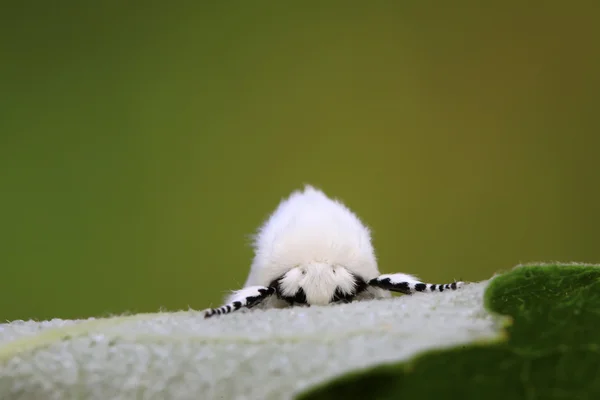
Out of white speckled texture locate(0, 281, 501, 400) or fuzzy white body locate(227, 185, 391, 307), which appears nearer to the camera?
white speckled texture locate(0, 281, 501, 400)

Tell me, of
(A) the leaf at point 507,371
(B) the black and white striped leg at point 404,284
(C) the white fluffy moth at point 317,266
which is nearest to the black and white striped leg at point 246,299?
(C) the white fluffy moth at point 317,266

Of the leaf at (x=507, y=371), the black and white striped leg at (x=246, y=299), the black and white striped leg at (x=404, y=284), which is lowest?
the leaf at (x=507, y=371)

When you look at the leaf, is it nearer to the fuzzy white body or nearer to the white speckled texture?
the white speckled texture

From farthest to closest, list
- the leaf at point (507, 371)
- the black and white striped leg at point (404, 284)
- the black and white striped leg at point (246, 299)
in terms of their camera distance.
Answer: the black and white striped leg at point (404, 284) → the black and white striped leg at point (246, 299) → the leaf at point (507, 371)

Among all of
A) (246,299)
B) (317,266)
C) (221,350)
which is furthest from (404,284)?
(221,350)

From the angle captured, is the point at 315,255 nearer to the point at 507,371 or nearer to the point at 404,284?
the point at 404,284

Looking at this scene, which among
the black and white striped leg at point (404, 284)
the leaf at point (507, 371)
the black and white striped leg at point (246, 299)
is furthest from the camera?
the black and white striped leg at point (404, 284)

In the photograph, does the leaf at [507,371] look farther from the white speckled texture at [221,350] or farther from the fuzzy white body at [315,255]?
the fuzzy white body at [315,255]

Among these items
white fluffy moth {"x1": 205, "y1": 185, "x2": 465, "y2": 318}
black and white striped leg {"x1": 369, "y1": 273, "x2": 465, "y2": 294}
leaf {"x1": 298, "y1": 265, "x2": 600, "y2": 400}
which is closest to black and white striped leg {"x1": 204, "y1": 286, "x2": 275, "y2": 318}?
white fluffy moth {"x1": 205, "y1": 185, "x2": 465, "y2": 318}
